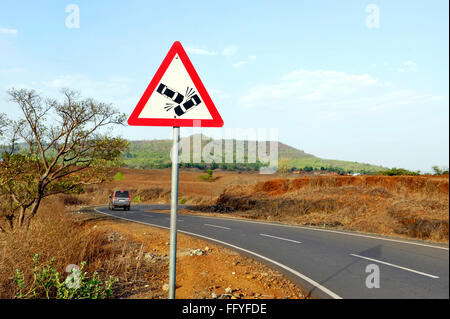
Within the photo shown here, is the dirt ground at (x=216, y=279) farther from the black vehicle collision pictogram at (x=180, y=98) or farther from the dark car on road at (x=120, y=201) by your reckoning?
the dark car on road at (x=120, y=201)

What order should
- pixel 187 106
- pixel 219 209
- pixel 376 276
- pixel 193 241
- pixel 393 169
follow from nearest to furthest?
pixel 187 106
pixel 376 276
pixel 193 241
pixel 219 209
pixel 393 169

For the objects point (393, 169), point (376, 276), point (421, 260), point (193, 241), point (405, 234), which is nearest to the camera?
point (376, 276)

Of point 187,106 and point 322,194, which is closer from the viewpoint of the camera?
point 187,106

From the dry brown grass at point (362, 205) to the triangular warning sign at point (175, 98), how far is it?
40.7 ft

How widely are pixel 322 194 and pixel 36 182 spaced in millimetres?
18304

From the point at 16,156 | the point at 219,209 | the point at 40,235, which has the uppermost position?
the point at 16,156

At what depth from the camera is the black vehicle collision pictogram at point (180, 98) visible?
3.72m

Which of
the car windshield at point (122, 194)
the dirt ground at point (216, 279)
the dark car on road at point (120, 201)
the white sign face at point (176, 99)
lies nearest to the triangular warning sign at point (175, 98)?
the white sign face at point (176, 99)

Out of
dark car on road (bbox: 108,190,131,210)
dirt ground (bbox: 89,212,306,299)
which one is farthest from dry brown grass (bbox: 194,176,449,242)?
dirt ground (bbox: 89,212,306,299)

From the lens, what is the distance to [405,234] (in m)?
14.7

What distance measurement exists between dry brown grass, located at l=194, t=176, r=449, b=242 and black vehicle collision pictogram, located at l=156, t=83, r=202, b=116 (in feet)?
41.0

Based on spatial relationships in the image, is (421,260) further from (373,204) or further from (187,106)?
(373,204)

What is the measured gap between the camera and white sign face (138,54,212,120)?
3.71m
